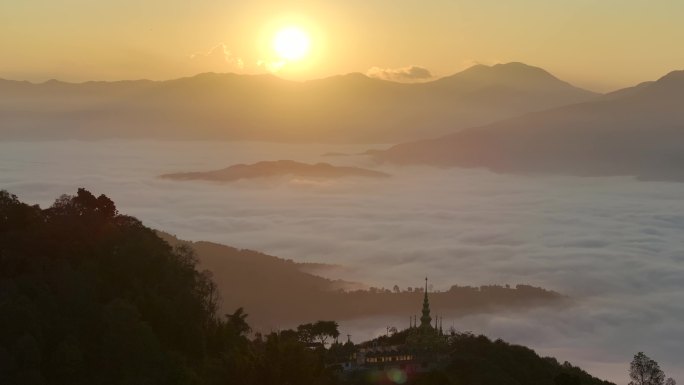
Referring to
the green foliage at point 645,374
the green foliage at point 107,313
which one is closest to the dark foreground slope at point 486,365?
the green foliage at point 645,374

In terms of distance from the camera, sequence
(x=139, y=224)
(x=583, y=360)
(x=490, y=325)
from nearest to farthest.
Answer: (x=139, y=224) → (x=583, y=360) → (x=490, y=325)

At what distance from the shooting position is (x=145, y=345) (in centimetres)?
4578

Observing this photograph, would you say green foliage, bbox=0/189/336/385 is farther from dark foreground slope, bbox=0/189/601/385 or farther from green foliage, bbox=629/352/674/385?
green foliage, bbox=629/352/674/385

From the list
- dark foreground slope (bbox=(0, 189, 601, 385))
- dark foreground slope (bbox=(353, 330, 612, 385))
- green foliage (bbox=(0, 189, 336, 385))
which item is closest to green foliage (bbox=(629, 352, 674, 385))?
dark foreground slope (bbox=(353, 330, 612, 385))

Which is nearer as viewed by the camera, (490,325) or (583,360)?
(583,360)

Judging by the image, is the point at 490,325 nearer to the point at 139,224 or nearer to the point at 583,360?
the point at 583,360

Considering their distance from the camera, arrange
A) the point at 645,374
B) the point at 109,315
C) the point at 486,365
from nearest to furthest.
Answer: the point at 109,315
the point at 486,365
the point at 645,374

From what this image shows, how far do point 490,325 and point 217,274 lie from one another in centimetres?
5253

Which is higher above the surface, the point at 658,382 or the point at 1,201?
the point at 1,201

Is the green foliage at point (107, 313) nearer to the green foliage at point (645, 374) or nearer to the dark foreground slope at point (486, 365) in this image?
the dark foreground slope at point (486, 365)

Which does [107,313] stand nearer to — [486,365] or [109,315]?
[109,315]

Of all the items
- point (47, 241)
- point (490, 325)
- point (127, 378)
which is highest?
point (490, 325)

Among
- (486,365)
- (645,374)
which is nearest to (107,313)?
(486,365)

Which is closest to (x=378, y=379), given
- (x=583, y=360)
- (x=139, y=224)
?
(x=139, y=224)
